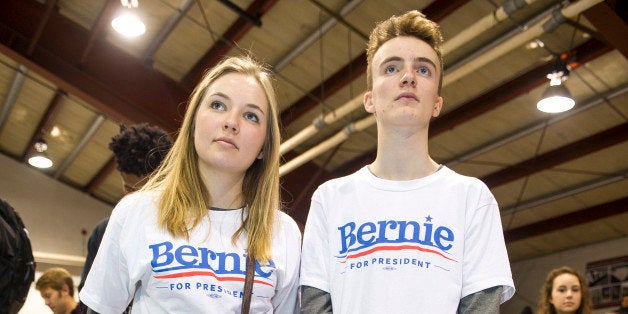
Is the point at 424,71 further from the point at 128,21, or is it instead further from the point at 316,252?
the point at 128,21

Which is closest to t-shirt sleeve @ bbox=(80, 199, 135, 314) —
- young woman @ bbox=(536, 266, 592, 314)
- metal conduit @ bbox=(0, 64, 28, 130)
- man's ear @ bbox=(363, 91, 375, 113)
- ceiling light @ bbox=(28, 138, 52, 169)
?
man's ear @ bbox=(363, 91, 375, 113)

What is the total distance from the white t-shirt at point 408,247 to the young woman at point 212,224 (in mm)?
178

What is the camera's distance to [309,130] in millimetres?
10266

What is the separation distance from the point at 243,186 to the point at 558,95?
592 cm

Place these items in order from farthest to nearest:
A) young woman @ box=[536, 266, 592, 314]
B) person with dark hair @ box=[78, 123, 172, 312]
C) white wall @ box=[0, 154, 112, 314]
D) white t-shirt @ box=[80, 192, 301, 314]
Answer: white wall @ box=[0, 154, 112, 314], young woman @ box=[536, 266, 592, 314], person with dark hair @ box=[78, 123, 172, 312], white t-shirt @ box=[80, 192, 301, 314]

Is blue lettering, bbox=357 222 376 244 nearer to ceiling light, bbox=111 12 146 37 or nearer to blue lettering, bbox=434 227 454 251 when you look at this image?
blue lettering, bbox=434 227 454 251

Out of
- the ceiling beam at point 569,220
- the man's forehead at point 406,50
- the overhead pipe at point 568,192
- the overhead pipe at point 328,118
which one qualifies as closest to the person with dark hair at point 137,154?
the man's forehead at point 406,50

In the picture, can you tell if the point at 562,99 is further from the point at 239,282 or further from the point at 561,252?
the point at 561,252

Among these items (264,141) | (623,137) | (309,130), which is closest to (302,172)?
(309,130)

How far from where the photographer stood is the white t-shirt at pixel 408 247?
212 cm

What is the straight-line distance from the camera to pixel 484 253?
2160 millimetres

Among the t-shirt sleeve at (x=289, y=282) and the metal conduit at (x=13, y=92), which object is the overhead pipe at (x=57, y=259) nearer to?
the metal conduit at (x=13, y=92)

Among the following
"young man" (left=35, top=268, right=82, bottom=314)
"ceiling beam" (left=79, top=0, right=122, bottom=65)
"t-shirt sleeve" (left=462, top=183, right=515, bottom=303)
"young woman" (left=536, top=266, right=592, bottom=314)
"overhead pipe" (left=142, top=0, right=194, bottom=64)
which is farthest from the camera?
"ceiling beam" (left=79, top=0, right=122, bottom=65)

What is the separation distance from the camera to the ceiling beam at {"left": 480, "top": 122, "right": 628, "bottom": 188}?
33.1ft
